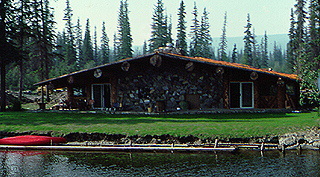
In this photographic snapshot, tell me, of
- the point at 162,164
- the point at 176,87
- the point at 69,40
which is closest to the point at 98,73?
the point at 176,87

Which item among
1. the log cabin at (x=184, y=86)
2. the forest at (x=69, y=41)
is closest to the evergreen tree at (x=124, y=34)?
the forest at (x=69, y=41)

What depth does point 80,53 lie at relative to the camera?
86000mm

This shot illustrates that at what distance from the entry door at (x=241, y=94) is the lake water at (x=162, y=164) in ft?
37.7

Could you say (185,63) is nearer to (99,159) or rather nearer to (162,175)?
(99,159)

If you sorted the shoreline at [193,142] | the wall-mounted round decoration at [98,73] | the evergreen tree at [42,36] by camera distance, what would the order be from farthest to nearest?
the evergreen tree at [42,36] → the wall-mounted round decoration at [98,73] → the shoreline at [193,142]

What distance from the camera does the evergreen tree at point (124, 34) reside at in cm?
8138

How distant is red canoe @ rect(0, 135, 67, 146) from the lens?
15.2 metres

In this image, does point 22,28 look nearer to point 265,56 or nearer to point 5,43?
point 5,43

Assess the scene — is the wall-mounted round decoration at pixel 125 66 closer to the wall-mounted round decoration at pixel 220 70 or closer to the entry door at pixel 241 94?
the wall-mounted round decoration at pixel 220 70

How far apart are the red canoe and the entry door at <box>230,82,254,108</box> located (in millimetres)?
13386

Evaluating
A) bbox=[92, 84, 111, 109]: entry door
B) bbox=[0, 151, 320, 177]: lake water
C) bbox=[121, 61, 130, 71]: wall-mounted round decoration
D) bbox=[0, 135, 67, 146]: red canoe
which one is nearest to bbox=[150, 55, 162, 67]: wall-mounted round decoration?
bbox=[121, 61, 130, 71]: wall-mounted round decoration

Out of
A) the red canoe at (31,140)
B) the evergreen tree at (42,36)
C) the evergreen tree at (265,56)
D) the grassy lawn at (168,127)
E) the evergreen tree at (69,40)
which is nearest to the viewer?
the grassy lawn at (168,127)

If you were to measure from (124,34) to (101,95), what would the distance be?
61.0m

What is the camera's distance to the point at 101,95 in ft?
86.4
